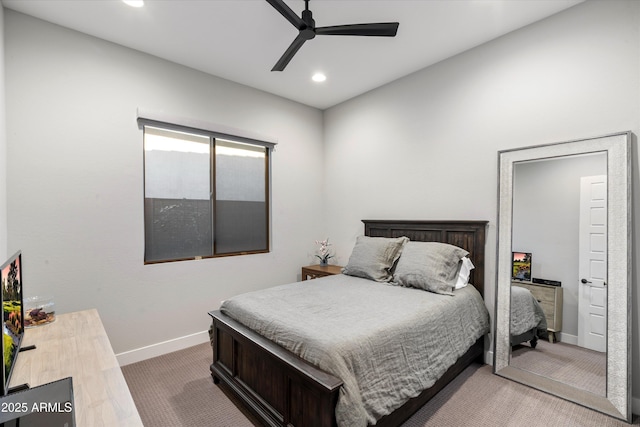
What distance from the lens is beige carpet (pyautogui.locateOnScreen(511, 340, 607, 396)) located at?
2.17 meters

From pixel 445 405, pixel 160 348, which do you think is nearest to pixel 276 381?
pixel 445 405

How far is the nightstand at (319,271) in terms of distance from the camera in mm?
3848

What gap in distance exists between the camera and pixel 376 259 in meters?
3.11

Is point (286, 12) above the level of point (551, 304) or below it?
above

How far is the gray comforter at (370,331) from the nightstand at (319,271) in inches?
41.0

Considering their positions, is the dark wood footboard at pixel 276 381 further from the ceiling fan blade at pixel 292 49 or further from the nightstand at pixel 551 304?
the ceiling fan blade at pixel 292 49

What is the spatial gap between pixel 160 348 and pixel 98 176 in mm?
1768

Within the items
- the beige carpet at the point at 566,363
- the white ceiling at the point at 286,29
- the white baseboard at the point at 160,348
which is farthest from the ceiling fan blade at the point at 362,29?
the white baseboard at the point at 160,348

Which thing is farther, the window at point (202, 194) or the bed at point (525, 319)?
the window at point (202, 194)

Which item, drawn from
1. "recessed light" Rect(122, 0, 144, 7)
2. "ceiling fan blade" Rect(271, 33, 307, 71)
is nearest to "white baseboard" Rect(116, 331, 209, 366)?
"ceiling fan blade" Rect(271, 33, 307, 71)

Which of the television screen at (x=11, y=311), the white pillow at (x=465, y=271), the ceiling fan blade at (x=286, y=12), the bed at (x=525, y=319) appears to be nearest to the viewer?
the television screen at (x=11, y=311)

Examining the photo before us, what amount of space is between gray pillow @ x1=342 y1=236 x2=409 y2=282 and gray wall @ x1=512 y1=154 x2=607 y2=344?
3.47 feet

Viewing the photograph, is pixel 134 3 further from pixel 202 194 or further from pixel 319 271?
pixel 319 271

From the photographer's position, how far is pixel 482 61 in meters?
2.90
